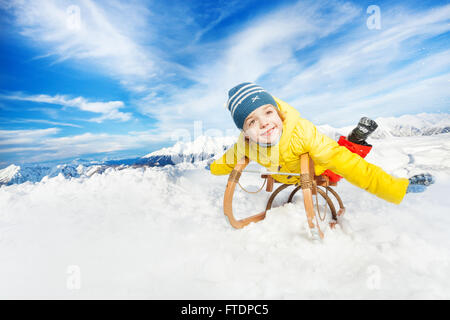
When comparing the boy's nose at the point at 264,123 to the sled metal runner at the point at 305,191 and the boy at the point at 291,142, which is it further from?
the sled metal runner at the point at 305,191

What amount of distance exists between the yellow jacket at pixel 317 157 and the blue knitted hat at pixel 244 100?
0.26 meters

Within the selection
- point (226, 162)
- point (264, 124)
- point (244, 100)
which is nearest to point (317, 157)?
point (264, 124)

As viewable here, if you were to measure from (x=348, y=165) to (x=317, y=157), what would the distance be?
24 centimetres

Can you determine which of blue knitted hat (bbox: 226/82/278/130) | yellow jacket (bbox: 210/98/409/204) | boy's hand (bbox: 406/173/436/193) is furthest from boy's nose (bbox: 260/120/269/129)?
boy's hand (bbox: 406/173/436/193)

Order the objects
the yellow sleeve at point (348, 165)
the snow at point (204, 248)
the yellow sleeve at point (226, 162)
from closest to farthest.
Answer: the snow at point (204, 248)
the yellow sleeve at point (348, 165)
the yellow sleeve at point (226, 162)

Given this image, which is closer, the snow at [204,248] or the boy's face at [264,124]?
the snow at [204,248]

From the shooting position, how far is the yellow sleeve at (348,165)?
1740 millimetres

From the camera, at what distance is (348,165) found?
1808mm

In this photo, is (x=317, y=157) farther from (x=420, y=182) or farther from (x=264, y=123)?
(x=420, y=182)

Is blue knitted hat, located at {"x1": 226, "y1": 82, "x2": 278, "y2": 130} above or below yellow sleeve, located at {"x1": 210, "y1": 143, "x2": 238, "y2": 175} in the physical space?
above

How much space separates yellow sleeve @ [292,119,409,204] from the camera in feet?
5.71

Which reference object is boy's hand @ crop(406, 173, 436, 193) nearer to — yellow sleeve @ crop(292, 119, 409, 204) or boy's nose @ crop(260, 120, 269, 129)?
yellow sleeve @ crop(292, 119, 409, 204)

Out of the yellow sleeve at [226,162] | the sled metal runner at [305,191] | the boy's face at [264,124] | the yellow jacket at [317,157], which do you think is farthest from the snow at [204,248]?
the boy's face at [264,124]
